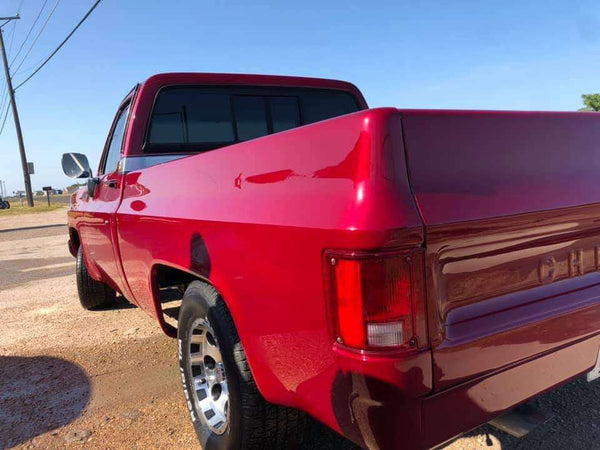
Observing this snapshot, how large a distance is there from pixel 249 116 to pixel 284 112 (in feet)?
1.01

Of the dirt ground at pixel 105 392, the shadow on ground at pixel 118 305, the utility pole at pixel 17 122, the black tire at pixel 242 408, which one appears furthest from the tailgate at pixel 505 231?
the utility pole at pixel 17 122

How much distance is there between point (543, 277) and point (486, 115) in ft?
1.98

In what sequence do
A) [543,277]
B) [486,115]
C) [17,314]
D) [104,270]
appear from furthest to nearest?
[17,314], [104,270], [543,277], [486,115]

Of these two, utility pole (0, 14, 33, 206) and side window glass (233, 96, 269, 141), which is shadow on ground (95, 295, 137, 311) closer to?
side window glass (233, 96, 269, 141)

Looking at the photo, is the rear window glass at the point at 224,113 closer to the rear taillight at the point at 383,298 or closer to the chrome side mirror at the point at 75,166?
the chrome side mirror at the point at 75,166

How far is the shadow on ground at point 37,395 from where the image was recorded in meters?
2.74

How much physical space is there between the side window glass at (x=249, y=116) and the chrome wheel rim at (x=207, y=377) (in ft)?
5.99

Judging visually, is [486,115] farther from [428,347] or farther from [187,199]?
[187,199]

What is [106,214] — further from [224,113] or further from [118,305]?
[118,305]

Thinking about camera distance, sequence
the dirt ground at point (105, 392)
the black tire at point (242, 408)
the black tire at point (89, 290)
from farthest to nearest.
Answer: the black tire at point (89, 290) → the dirt ground at point (105, 392) → the black tire at point (242, 408)

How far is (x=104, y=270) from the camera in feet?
12.6

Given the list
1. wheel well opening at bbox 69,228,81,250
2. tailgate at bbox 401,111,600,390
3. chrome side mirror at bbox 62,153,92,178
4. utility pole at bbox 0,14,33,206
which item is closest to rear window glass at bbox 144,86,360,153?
chrome side mirror at bbox 62,153,92,178

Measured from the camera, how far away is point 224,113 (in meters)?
3.59

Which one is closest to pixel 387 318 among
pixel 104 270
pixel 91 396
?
pixel 91 396
